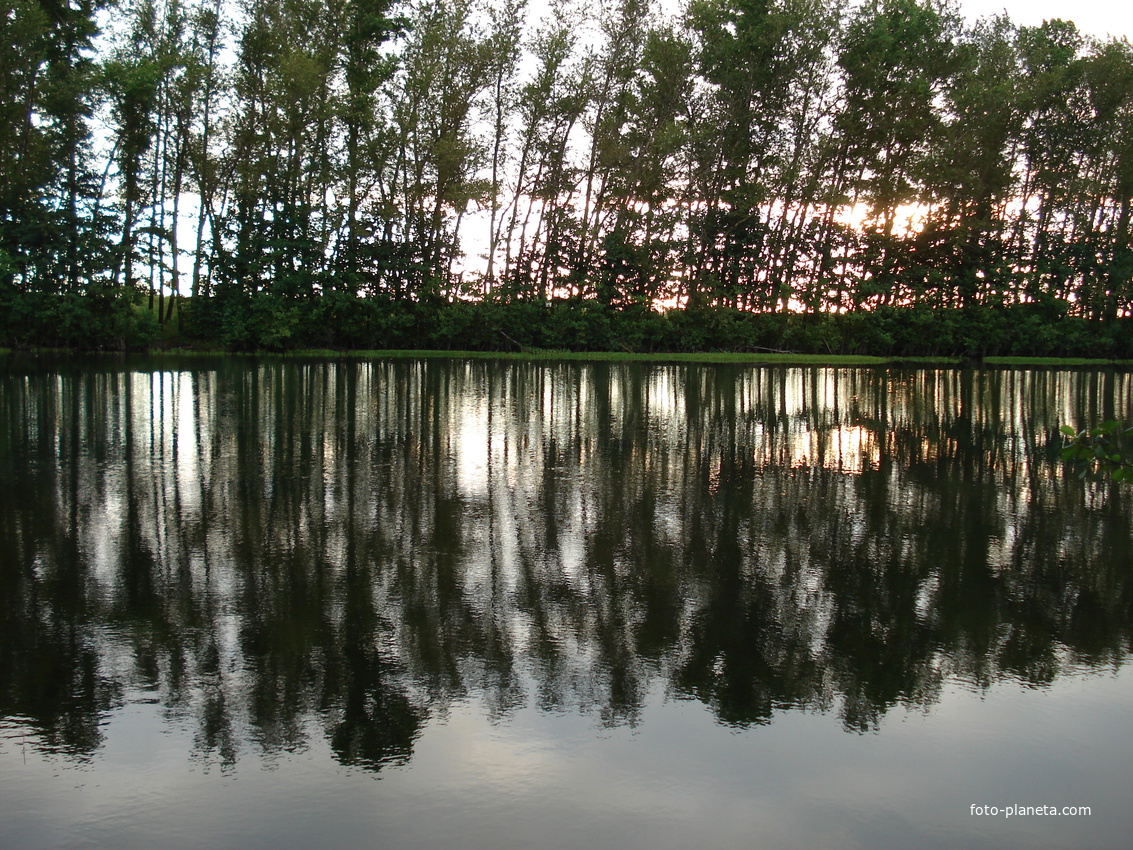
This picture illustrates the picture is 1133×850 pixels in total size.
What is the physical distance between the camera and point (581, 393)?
1983cm

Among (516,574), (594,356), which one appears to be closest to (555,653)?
(516,574)

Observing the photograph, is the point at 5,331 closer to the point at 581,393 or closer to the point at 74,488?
the point at 581,393

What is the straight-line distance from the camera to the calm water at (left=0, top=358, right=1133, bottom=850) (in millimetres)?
3307

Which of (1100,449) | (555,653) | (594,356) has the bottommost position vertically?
(555,653)

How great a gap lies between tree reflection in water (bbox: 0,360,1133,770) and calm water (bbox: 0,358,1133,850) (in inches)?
1.1

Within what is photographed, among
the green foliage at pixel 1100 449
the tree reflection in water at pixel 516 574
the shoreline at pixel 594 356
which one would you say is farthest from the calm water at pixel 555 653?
the shoreline at pixel 594 356

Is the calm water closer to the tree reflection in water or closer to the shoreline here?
the tree reflection in water

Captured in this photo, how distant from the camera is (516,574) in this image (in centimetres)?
592

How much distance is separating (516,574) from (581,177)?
122 ft

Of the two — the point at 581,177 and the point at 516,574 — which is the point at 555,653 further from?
the point at 581,177

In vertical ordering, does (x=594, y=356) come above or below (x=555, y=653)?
above

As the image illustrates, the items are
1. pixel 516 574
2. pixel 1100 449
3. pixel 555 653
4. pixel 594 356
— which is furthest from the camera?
pixel 594 356

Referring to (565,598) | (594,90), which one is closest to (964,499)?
(565,598)

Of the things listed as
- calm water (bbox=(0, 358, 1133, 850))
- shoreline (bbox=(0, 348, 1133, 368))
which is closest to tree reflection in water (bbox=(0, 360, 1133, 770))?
calm water (bbox=(0, 358, 1133, 850))
